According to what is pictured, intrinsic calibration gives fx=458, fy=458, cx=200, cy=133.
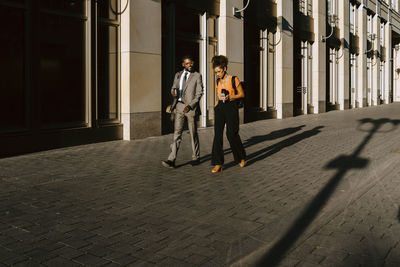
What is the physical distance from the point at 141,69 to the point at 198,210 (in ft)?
23.1

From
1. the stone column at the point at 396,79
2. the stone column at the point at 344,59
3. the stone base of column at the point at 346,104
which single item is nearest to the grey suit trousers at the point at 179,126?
the stone column at the point at 344,59

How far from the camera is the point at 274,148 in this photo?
32.1 ft

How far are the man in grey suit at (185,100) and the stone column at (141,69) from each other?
3.72 metres

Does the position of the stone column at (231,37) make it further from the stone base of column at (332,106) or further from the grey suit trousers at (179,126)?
the stone base of column at (332,106)

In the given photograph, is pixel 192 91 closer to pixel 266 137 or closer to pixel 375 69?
pixel 266 137

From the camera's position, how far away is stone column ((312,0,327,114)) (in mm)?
22484

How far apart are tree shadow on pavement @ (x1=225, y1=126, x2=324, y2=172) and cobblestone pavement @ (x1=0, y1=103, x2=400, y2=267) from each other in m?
0.09

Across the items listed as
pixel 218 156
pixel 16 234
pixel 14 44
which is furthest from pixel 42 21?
pixel 16 234

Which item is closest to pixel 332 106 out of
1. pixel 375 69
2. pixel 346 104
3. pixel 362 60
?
pixel 346 104

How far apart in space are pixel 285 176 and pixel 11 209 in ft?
12.4

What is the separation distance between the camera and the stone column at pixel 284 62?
18953 mm

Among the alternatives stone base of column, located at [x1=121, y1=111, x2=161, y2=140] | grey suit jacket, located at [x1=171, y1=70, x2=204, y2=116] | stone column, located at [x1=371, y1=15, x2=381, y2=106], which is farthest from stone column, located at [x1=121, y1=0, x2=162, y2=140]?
stone column, located at [x1=371, y1=15, x2=381, y2=106]

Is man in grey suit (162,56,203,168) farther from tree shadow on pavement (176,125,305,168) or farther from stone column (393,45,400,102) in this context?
stone column (393,45,400,102)

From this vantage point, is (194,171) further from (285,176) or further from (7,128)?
(7,128)
